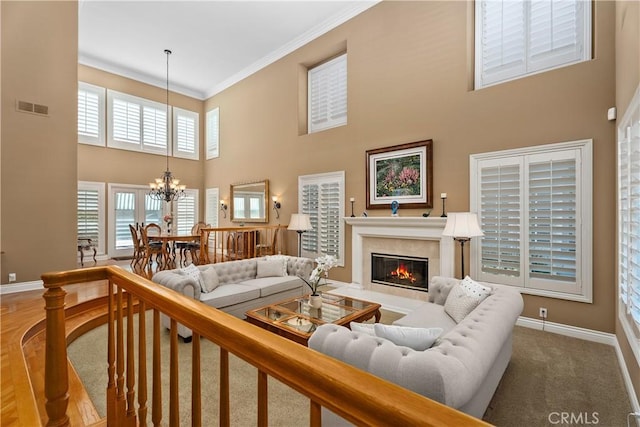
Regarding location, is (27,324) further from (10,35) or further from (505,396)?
(505,396)

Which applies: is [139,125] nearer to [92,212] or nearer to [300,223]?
[92,212]

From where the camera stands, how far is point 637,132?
218 cm

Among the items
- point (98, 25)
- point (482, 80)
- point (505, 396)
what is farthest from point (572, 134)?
point (98, 25)

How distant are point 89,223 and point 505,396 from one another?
8.83m

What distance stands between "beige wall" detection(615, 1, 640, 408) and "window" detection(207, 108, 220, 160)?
8.57m

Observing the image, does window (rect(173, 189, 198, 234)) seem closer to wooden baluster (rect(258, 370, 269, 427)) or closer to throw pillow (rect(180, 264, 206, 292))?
throw pillow (rect(180, 264, 206, 292))

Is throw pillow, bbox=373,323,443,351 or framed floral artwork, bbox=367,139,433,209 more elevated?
framed floral artwork, bbox=367,139,433,209

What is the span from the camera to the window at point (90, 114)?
288 inches

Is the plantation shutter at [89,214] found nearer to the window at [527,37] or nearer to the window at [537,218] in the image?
the window at [537,218]

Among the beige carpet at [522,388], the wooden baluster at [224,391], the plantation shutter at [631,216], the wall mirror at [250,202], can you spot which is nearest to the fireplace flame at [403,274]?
the beige carpet at [522,388]

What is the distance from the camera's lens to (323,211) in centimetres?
620

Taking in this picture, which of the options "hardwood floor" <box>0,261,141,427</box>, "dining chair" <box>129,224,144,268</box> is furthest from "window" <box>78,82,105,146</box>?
"hardwood floor" <box>0,261,141,427</box>

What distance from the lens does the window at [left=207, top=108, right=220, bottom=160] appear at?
29.9 ft

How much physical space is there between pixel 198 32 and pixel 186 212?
5015 millimetres
